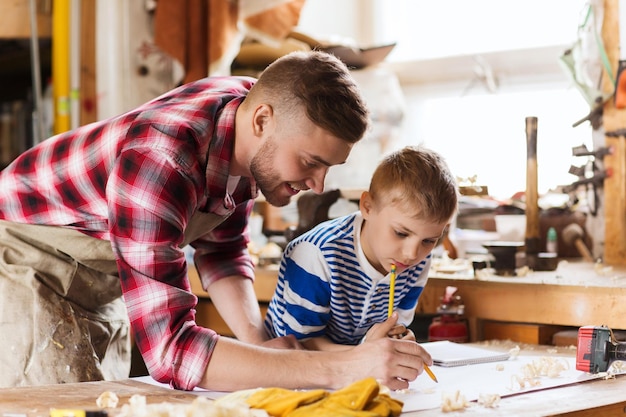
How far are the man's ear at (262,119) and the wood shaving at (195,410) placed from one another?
0.52 meters

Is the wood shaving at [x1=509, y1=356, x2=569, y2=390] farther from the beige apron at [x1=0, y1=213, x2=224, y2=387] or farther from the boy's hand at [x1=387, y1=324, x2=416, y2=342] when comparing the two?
the beige apron at [x1=0, y1=213, x2=224, y2=387]

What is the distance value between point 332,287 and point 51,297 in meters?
0.53

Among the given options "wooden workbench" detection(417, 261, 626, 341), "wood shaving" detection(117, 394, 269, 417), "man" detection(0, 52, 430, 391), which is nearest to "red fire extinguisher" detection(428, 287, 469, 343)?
"wooden workbench" detection(417, 261, 626, 341)

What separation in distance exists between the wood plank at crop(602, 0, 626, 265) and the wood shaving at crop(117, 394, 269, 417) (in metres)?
1.55

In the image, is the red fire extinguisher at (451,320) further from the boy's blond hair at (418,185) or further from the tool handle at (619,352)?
the tool handle at (619,352)

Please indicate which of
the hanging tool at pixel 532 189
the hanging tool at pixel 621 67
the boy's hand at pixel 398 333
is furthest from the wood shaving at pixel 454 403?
the hanging tool at pixel 621 67

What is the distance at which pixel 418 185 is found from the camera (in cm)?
159

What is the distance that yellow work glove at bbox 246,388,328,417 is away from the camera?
1.14 metres

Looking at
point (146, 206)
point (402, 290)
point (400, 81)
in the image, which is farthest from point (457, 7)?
point (146, 206)

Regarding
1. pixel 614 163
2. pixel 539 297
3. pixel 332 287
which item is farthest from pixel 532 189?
Result: pixel 332 287

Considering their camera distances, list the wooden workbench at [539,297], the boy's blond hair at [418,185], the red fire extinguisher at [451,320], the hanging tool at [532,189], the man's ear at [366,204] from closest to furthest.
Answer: the boy's blond hair at [418,185]
the man's ear at [366,204]
the wooden workbench at [539,297]
the red fire extinguisher at [451,320]
the hanging tool at [532,189]

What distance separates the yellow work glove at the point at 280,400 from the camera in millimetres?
1139

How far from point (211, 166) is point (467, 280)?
0.76m

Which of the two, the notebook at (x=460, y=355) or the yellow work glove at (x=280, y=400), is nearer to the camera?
the yellow work glove at (x=280, y=400)
